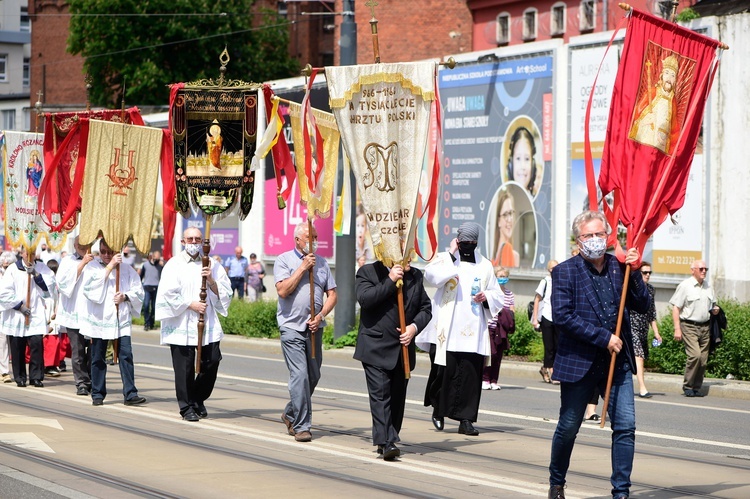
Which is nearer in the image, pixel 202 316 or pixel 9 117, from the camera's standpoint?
pixel 202 316

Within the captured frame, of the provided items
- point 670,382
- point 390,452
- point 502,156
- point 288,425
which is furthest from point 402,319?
point 502,156

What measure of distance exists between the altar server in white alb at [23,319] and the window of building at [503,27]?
99.6 ft

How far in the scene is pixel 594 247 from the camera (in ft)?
27.2

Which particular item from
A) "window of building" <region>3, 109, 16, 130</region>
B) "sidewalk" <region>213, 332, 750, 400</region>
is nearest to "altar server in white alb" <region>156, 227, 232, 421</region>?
"sidewalk" <region>213, 332, 750, 400</region>

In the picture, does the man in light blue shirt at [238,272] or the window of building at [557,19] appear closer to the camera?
the man in light blue shirt at [238,272]

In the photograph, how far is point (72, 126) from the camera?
16.5 metres

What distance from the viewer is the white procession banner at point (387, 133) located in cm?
1097

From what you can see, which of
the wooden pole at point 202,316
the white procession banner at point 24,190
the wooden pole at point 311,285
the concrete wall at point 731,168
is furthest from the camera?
the concrete wall at point 731,168

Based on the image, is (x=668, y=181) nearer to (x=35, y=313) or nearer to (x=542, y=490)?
(x=542, y=490)

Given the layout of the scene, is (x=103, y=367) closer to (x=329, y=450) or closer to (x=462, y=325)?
(x=329, y=450)

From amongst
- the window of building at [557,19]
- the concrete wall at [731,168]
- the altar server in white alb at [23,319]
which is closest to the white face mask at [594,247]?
the altar server in white alb at [23,319]

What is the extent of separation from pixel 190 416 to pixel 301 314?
220 centimetres

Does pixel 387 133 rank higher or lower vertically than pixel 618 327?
higher

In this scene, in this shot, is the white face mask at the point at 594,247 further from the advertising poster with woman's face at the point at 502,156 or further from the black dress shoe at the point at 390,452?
the advertising poster with woman's face at the point at 502,156
